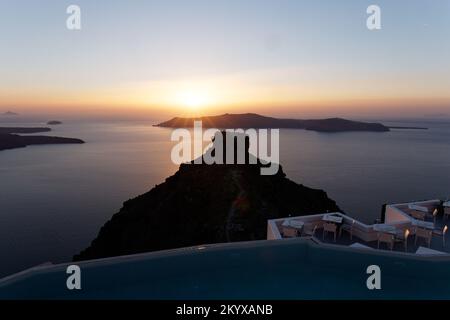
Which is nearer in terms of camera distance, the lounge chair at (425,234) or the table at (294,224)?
the lounge chair at (425,234)

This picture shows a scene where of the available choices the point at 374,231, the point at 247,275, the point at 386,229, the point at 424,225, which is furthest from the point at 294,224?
the point at 247,275

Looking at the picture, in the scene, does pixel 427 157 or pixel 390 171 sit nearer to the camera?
pixel 390 171

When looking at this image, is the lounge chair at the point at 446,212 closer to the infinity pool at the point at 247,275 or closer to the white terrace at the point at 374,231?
the white terrace at the point at 374,231

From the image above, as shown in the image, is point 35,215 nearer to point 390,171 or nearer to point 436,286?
point 436,286

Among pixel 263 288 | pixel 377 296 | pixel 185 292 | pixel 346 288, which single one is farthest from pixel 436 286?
pixel 185 292

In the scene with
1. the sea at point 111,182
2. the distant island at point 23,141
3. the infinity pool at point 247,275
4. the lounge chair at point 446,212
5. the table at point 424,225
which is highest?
the infinity pool at point 247,275

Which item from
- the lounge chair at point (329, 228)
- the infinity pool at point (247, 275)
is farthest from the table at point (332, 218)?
the infinity pool at point (247, 275)
